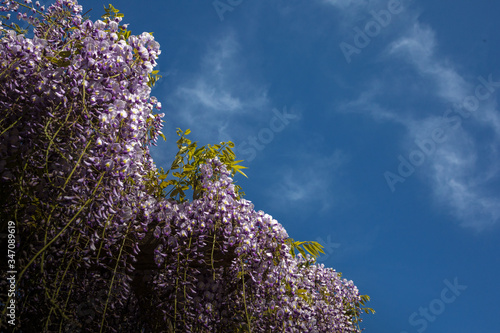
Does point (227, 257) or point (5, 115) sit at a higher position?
point (5, 115)

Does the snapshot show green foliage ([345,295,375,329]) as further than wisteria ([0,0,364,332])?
Yes

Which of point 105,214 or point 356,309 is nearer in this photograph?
point 105,214

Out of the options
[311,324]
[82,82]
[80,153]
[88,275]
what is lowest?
[88,275]

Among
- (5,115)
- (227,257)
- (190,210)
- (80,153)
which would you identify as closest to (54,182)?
(80,153)

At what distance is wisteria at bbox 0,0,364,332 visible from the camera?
203 centimetres

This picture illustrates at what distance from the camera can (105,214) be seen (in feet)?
6.64

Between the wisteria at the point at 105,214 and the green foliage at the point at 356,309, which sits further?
the green foliage at the point at 356,309

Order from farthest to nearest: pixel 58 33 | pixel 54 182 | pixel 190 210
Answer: pixel 58 33 → pixel 190 210 → pixel 54 182

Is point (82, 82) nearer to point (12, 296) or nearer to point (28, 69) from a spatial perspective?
point (28, 69)

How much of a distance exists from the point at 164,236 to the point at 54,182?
30.6 inches

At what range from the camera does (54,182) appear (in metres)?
2.05

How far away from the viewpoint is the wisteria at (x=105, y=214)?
203cm

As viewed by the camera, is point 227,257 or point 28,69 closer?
point 28,69

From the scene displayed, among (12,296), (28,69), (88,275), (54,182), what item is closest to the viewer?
(12,296)
